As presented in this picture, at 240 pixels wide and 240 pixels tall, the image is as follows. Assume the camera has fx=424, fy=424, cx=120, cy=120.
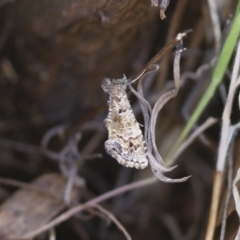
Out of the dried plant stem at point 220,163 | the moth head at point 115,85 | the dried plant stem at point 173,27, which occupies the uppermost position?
the dried plant stem at point 173,27

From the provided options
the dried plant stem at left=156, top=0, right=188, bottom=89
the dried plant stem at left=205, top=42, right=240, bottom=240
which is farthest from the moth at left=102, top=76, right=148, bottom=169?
the dried plant stem at left=156, top=0, right=188, bottom=89

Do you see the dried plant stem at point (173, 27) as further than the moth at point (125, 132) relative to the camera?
Yes

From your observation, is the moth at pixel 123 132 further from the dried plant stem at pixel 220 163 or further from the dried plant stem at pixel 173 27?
the dried plant stem at pixel 173 27

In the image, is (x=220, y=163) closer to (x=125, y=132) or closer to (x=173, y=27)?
(x=125, y=132)

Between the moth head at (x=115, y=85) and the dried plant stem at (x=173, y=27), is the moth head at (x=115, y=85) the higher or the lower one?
the lower one

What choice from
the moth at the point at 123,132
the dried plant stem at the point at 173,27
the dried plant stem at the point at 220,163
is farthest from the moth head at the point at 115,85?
the dried plant stem at the point at 173,27

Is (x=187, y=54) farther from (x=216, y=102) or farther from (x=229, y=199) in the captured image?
(x=229, y=199)

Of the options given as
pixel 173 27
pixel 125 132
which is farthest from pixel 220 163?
pixel 173 27

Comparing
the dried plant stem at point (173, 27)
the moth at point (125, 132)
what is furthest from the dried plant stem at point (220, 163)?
the dried plant stem at point (173, 27)

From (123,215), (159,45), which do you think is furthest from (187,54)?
(123,215)
